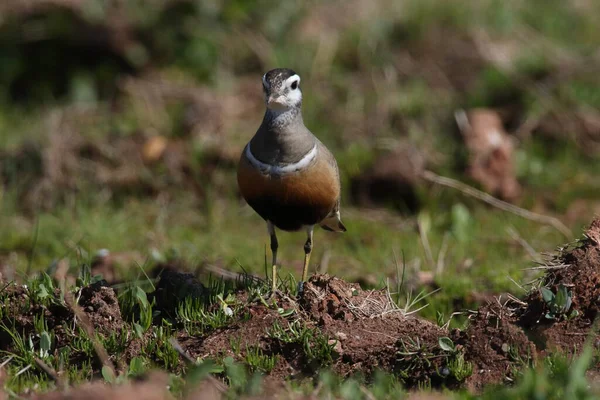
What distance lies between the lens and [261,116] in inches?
366

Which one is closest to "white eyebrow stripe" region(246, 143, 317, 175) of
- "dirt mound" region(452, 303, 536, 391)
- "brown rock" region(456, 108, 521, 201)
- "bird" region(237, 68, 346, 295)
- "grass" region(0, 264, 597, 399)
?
"bird" region(237, 68, 346, 295)

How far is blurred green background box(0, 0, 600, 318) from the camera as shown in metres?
7.37

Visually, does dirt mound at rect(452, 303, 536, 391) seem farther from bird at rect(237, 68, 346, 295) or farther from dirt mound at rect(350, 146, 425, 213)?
dirt mound at rect(350, 146, 425, 213)

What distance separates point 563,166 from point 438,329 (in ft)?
14.2

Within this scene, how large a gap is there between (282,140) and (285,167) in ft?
0.59

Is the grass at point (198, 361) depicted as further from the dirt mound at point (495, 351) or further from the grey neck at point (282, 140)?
the grey neck at point (282, 140)

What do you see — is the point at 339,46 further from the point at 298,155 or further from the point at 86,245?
the point at 298,155

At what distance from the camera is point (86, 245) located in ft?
23.4

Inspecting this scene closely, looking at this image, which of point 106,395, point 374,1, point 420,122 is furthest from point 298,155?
point 374,1

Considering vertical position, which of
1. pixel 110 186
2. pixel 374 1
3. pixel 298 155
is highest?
pixel 298 155

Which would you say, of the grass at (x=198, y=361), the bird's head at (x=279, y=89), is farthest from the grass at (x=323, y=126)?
the bird's head at (x=279, y=89)

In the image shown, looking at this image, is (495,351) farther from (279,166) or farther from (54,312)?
(54,312)

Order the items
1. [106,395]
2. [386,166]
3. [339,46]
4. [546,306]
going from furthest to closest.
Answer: [339,46]
[386,166]
[546,306]
[106,395]

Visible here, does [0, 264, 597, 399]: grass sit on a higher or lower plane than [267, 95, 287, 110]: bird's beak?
lower
